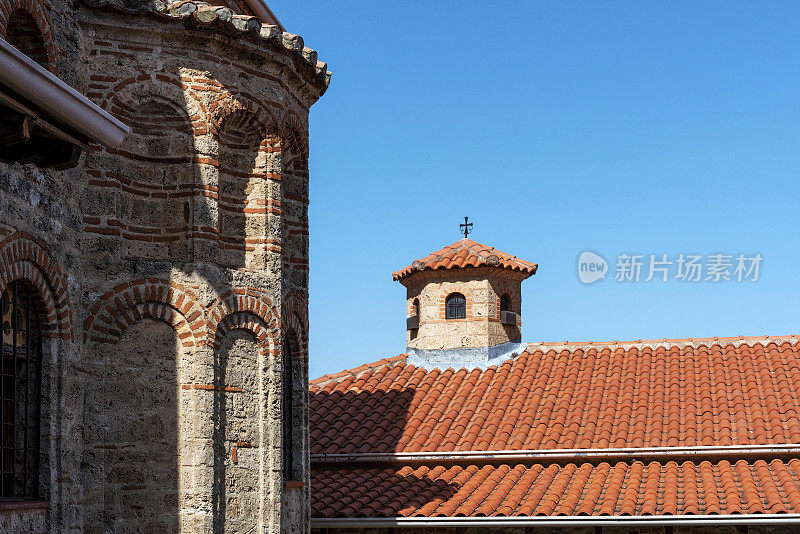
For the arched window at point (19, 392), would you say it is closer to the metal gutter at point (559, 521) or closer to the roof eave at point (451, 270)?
the metal gutter at point (559, 521)

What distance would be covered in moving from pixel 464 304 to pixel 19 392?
1022cm

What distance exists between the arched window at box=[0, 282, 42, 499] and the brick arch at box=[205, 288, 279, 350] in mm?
1631

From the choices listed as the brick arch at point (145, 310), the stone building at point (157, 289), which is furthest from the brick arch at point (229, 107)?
the brick arch at point (145, 310)

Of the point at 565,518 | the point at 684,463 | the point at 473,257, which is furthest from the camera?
the point at 473,257

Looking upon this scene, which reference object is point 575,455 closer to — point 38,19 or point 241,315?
point 241,315

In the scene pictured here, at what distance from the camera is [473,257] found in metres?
16.8

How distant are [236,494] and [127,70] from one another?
3.95m

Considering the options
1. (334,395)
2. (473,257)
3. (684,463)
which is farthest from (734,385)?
(334,395)

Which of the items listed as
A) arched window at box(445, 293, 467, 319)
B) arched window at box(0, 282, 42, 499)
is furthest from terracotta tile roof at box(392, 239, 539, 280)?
arched window at box(0, 282, 42, 499)

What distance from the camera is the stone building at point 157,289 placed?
7734 millimetres

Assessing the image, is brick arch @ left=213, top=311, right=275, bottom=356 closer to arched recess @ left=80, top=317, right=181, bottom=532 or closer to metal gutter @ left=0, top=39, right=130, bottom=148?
arched recess @ left=80, top=317, right=181, bottom=532

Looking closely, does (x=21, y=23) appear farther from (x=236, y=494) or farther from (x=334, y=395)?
(x=334, y=395)

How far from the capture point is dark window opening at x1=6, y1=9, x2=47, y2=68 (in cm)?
771

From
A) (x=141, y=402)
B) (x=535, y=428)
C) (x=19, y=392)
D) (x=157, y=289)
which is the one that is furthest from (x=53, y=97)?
(x=535, y=428)
